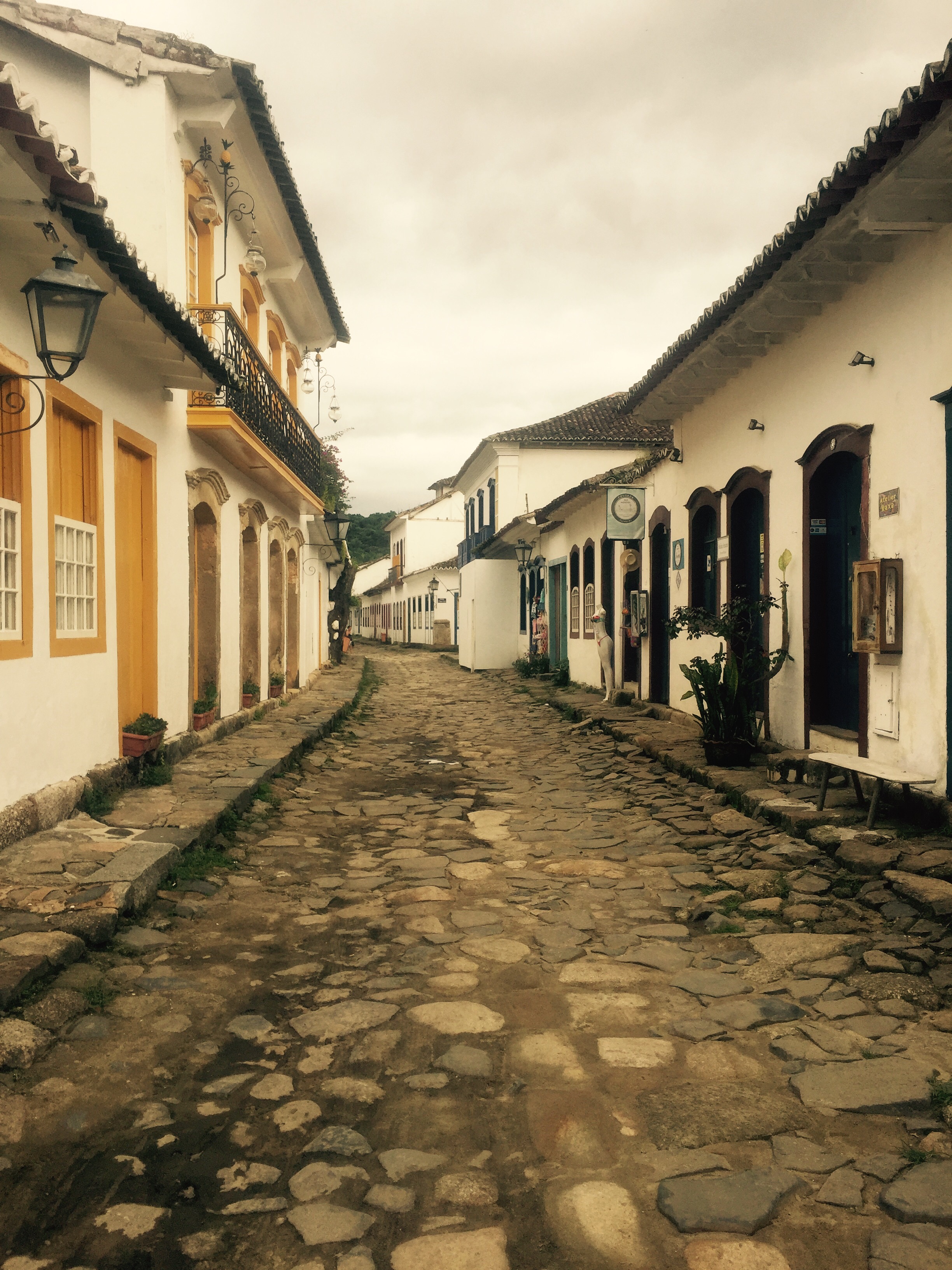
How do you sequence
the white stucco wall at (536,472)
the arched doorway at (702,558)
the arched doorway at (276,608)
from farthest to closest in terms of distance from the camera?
the white stucco wall at (536,472) < the arched doorway at (276,608) < the arched doorway at (702,558)

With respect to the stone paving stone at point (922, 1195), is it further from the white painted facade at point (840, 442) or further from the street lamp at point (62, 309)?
the street lamp at point (62, 309)

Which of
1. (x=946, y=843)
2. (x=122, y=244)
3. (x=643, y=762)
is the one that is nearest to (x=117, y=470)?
(x=122, y=244)

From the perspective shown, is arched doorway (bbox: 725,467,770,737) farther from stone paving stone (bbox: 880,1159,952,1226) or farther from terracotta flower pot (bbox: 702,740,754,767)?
stone paving stone (bbox: 880,1159,952,1226)

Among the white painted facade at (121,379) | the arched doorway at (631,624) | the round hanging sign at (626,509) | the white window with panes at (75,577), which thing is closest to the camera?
the white painted facade at (121,379)

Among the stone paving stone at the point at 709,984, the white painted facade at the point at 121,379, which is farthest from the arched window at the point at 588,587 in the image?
the stone paving stone at the point at 709,984

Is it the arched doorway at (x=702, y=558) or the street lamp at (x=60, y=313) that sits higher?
the street lamp at (x=60, y=313)

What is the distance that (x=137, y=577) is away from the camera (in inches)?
320

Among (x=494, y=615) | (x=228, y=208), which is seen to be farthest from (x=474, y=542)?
(x=228, y=208)

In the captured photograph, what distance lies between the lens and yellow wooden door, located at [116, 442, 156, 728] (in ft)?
24.5

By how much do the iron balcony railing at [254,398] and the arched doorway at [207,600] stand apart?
4.06 feet

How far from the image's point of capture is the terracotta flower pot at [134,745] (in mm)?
7254

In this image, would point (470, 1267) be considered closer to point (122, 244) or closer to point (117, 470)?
point (122, 244)

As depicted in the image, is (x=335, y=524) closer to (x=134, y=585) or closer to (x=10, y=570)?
(x=134, y=585)

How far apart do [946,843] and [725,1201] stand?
11.5 feet
